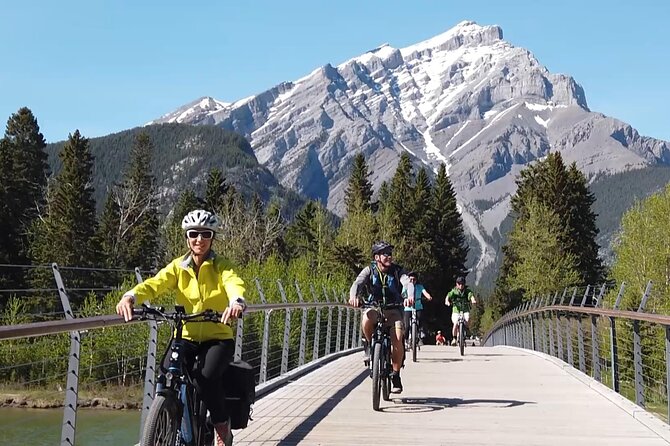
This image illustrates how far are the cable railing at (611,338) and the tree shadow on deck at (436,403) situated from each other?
149cm

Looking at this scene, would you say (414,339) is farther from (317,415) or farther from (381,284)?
(317,415)

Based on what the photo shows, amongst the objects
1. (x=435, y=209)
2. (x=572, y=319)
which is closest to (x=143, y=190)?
(x=435, y=209)

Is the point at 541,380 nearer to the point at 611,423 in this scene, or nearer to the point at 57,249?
the point at 611,423

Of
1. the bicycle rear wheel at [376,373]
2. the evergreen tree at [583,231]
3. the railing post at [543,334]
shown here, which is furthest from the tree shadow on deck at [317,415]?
the evergreen tree at [583,231]

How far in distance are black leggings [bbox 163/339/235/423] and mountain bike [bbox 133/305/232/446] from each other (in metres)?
0.06

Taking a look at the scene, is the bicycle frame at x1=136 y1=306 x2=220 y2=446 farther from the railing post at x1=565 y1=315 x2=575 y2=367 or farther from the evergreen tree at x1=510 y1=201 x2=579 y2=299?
the evergreen tree at x1=510 y1=201 x2=579 y2=299

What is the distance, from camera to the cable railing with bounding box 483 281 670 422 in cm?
1025

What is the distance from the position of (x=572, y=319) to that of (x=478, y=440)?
10.1 meters

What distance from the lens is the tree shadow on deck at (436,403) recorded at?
34.0 feet

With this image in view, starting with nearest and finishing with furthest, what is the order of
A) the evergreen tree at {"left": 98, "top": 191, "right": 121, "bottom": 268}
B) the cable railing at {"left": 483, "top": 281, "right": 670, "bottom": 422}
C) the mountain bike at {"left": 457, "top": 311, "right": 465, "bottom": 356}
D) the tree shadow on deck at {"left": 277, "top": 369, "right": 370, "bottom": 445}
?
1. the tree shadow on deck at {"left": 277, "top": 369, "right": 370, "bottom": 445}
2. the cable railing at {"left": 483, "top": 281, "right": 670, "bottom": 422}
3. the mountain bike at {"left": 457, "top": 311, "right": 465, "bottom": 356}
4. the evergreen tree at {"left": 98, "top": 191, "right": 121, "bottom": 268}

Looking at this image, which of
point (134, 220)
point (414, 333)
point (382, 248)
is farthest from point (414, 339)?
point (134, 220)

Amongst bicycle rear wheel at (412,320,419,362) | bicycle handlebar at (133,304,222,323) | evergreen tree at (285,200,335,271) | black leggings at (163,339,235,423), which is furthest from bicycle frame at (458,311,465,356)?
evergreen tree at (285,200,335,271)

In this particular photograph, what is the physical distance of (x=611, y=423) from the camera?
9539 millimetres

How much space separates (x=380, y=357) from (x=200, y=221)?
15.2 ft
